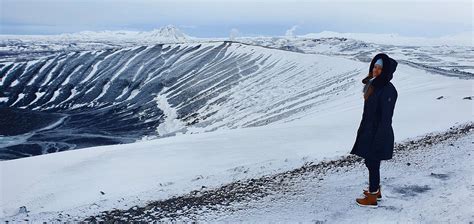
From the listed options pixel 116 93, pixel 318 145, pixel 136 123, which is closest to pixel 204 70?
pixel 116 93

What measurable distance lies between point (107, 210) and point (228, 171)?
2706 millimetres

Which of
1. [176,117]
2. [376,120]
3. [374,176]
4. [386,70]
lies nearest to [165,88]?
[176,117]

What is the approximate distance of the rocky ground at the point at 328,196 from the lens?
629cm

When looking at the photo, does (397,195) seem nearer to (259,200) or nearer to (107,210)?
(259,200)

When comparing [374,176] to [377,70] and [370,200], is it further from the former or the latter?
[377,70]

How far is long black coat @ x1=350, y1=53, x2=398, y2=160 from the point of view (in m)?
6.12

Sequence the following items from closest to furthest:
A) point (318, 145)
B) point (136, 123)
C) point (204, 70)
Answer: point (318, 145) < point (136, 123) < point (204, 70)

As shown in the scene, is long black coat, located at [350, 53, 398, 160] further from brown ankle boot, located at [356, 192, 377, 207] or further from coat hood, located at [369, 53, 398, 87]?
brown ankle boot, located at [356, 192, 377, 207]

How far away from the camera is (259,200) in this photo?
274 inches

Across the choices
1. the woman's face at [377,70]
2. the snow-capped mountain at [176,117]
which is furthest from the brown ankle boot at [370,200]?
the snow-capped mountain at [176,117]

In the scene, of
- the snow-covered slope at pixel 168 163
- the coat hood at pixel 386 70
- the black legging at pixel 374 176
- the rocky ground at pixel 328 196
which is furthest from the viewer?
the snow-covered slope at pixel 168 163

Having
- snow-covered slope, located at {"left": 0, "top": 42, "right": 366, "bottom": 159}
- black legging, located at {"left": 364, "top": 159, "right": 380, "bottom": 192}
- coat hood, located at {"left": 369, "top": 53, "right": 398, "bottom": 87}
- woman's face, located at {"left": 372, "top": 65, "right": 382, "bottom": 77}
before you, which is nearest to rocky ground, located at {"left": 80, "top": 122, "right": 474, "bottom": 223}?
black legging, located at {"left": 364, "top": 159, "right": 380, "bottom": 192}

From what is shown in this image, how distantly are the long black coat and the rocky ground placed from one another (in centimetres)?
100

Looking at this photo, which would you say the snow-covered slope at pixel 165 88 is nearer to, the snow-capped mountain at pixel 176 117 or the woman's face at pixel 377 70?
the snow-capped mountain at pixel 176 117
